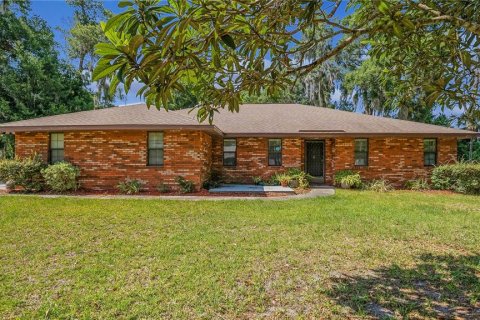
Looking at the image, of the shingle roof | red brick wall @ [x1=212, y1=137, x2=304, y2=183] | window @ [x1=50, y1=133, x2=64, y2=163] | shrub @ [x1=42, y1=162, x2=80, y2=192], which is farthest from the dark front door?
window @ [x1=50, y1=133, x2=64, y2=163]

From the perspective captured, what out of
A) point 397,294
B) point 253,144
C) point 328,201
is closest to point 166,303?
point 397,294

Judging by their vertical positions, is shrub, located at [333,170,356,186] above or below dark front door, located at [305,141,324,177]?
below

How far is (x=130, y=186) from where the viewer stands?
11031 mm

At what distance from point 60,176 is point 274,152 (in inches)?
347

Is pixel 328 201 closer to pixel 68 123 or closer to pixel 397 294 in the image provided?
pixel 397 294

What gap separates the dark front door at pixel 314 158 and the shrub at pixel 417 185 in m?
3.94

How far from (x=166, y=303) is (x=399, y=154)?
44.2 feet

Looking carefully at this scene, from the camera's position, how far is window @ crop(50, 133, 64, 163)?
11750 millimetres

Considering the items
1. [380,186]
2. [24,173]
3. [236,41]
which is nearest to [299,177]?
[380,186]

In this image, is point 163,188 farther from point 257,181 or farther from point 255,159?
point 255,159

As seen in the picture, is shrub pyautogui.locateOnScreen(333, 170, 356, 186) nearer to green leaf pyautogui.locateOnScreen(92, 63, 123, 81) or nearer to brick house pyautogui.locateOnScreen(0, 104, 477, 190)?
brick house pyautogui.locateOnScreen(0, 104, 477, 190)

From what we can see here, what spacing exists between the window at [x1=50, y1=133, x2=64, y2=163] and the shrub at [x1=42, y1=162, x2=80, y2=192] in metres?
0.85

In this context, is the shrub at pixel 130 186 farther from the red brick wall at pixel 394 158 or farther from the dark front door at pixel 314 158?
the red brick wall at pixel 394 158

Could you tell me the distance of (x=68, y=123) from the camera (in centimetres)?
1119
